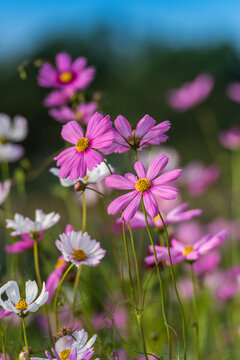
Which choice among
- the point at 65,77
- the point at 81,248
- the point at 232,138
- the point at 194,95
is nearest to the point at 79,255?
the point at 81,248

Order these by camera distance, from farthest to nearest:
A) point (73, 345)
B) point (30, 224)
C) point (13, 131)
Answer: point (13, 131)
point (30, 224)
point (73, 345)

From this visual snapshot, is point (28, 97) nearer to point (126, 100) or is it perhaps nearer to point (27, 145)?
point (27, 145)

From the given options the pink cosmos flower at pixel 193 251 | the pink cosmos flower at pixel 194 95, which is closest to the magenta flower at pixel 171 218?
the pink cosmos flower at pixel 193 251

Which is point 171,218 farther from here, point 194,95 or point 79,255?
point 194,95

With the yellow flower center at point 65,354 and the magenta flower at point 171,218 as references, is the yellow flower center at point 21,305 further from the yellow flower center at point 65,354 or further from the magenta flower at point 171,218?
the magenta flower at point 171,218

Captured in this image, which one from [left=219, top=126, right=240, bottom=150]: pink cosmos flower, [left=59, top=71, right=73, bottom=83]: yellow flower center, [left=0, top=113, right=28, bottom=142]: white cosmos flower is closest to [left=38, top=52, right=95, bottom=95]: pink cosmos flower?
[left=59, top=71, right=73, bottom=83]: yellow flower center
